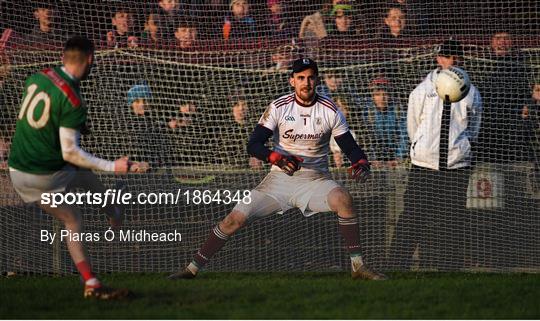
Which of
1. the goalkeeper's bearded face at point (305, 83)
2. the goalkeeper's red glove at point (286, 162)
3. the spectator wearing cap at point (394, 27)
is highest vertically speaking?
the spectator wearing cap at point (394, 27)

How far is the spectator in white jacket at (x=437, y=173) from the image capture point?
11.3 metres

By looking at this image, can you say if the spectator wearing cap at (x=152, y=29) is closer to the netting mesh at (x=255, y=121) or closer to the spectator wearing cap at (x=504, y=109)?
the netting mesh at (x=255, y=121)

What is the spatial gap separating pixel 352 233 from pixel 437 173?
179cm

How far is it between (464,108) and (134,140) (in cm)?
342

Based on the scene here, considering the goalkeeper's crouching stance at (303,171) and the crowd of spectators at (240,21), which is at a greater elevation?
the crowd of spectators at (240,21)

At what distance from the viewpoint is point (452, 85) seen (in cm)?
1082

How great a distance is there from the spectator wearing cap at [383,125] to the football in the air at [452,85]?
4.06 ft

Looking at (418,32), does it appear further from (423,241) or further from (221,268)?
(221,268)

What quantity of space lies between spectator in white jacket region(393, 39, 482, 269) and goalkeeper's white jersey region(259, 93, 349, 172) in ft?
4.71

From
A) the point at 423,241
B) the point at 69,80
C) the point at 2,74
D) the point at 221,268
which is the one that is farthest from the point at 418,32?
the point at 69,80

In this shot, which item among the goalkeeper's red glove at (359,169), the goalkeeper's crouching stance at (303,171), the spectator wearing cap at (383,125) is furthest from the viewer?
the spectator wearing cap at (383,125)

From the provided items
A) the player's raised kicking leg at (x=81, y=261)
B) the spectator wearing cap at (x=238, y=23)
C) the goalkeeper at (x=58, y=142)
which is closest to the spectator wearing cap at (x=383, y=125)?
the spectator wearing cap at (x=238, y=23)

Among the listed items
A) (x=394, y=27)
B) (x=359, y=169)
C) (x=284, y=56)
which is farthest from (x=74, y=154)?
(x=394, y=27)

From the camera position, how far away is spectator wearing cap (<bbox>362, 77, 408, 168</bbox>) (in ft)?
39.6
